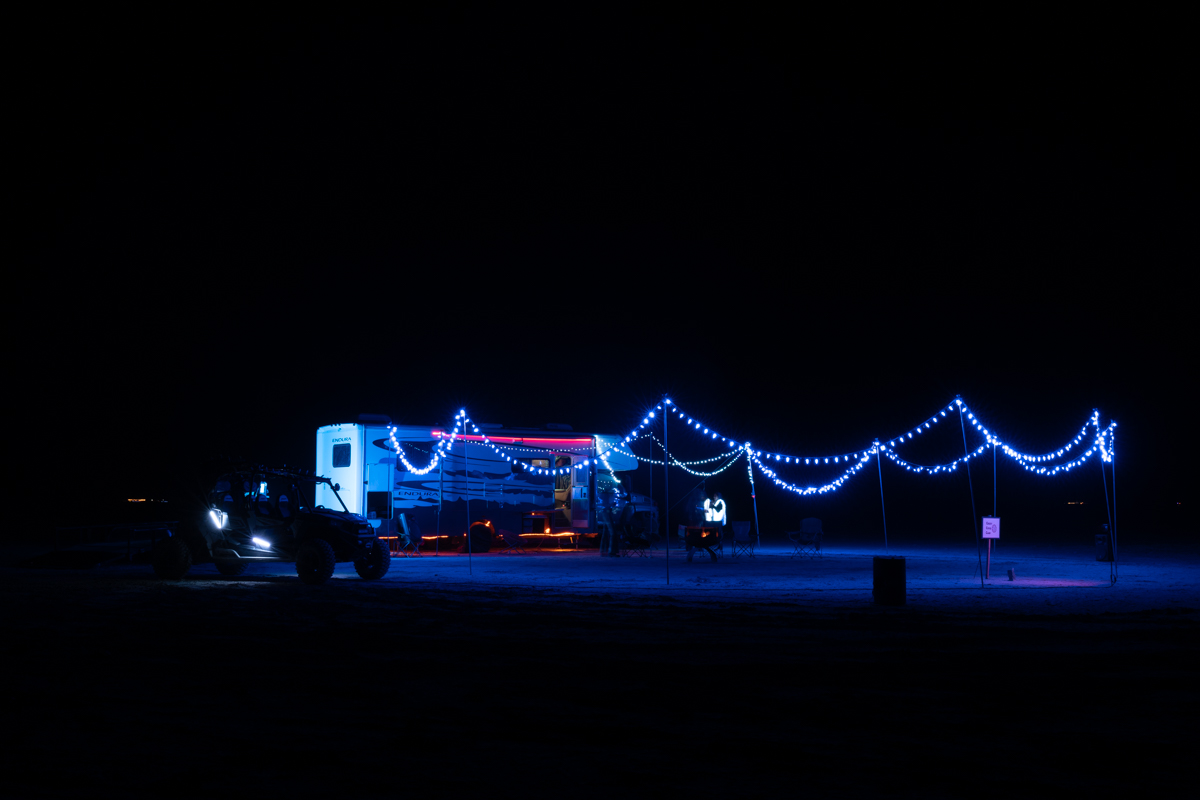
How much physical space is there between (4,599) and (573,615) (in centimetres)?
680

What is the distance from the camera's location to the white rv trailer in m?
21.0

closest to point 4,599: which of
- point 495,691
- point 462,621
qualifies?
point 462,621

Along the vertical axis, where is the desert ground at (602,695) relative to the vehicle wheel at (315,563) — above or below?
below

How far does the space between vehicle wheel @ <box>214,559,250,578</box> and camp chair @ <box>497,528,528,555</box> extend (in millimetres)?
8620

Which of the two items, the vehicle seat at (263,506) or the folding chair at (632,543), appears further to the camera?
the folding chair at (632,543)

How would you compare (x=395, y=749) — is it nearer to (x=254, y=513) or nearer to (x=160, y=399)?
(x=254, y=513)

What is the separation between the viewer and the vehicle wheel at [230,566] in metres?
14.4

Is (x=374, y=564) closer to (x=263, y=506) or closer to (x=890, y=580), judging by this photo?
(x=263, y=506)

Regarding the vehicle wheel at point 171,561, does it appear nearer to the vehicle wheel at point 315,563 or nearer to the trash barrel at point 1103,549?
the vehicle wheel at point 315,563

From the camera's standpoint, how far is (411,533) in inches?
821

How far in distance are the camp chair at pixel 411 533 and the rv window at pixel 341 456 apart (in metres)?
1.76

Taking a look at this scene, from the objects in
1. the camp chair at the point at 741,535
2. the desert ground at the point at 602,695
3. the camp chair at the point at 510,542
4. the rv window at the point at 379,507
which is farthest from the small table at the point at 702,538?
the desert ground at the point at 602,695

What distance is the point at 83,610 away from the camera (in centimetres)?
970

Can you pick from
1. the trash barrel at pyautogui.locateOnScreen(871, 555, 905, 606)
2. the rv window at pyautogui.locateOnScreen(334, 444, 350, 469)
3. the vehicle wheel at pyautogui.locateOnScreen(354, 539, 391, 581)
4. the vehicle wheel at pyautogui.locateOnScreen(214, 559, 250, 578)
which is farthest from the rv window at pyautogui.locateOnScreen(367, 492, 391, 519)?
the trash barrel at pyautogui.locateOnScreen(871, 555, 905, 606)
